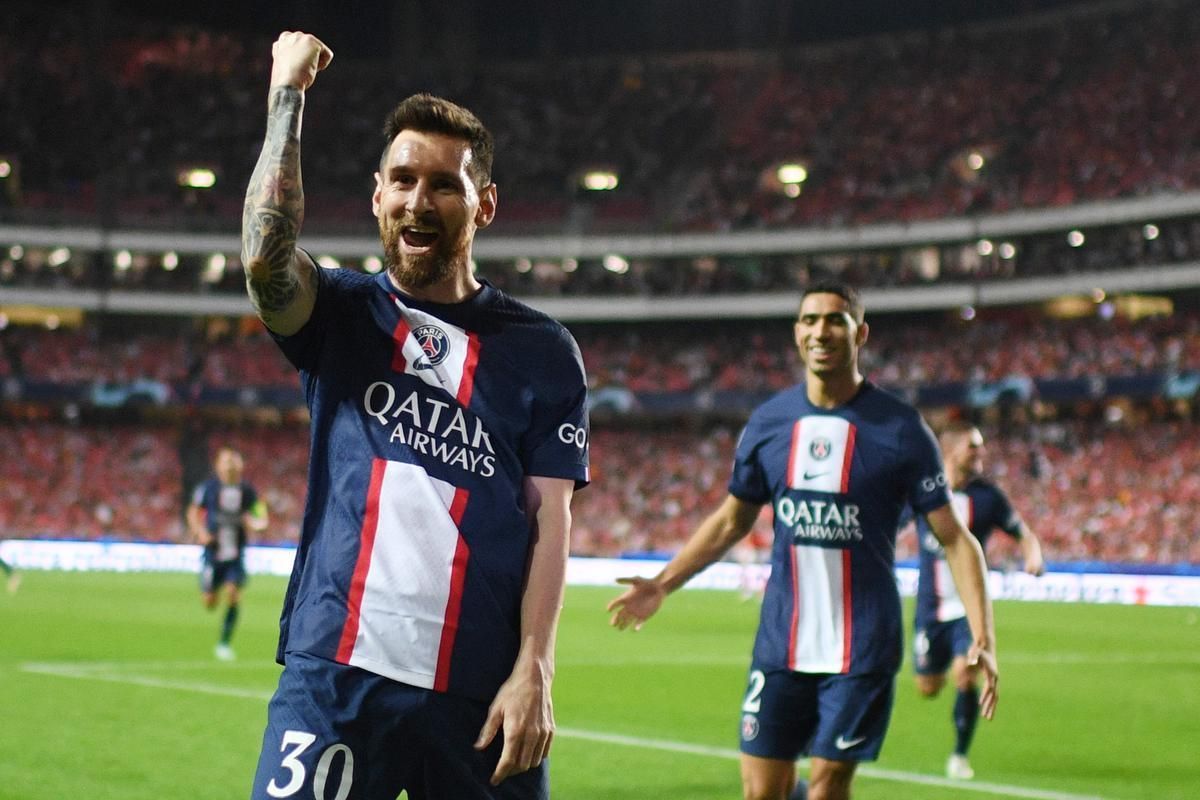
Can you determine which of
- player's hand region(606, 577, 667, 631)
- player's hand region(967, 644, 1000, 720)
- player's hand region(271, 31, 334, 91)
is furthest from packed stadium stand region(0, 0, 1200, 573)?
player's hand region(271, 31, 334, 91)

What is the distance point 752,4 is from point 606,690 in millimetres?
48581

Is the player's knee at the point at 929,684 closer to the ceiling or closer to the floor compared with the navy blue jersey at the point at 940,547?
closer to the floor

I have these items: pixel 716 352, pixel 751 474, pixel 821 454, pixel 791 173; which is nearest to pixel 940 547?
pixel 751 474

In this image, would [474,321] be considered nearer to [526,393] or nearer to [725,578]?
[526,393]

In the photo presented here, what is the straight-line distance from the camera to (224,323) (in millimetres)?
58031

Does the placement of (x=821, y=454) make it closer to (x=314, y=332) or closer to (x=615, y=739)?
→ (x=314, y=332)

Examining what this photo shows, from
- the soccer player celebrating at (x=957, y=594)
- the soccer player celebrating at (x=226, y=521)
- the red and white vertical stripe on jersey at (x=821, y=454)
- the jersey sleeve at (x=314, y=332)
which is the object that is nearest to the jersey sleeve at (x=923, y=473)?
the red and white vertical stripe on jersey at (x=821, y=454)

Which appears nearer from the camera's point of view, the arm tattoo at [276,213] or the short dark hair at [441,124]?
the arm tattoo at [276,213]

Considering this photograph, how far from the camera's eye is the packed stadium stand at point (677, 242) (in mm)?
45969

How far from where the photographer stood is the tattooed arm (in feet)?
11.1

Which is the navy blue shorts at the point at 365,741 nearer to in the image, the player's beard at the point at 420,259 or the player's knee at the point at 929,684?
the player's beard at the point at 420,259

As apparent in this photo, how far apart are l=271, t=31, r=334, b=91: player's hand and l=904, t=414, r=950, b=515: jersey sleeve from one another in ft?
13.0

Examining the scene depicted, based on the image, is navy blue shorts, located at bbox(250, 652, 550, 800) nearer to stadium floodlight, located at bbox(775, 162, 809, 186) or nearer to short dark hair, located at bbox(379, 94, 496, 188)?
short dark hair, located at bbox(379, 94, 496, 188)

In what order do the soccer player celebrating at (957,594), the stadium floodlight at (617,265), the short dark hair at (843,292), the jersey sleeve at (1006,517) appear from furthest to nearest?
the stadium floodlight at (617,265)
the jersey sleeve at (1006,517)
the soccer player celebrating at (957,594)
the short dark hair at (843,292)
